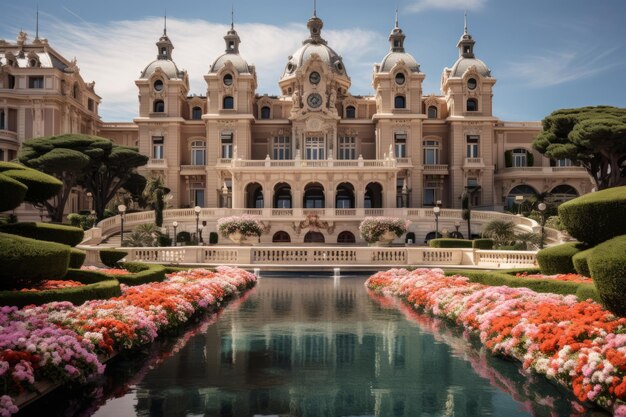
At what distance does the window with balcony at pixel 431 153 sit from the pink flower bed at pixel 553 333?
4752 cm

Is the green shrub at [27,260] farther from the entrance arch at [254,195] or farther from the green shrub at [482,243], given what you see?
the entrance arch at [254,195]

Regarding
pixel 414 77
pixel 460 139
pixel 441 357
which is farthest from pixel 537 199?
pixel 441 357

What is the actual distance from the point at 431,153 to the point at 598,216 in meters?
51.1

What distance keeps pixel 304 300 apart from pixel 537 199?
37684 mm

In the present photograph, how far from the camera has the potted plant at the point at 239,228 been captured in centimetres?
4378

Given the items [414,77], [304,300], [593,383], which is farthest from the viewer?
[414,77]

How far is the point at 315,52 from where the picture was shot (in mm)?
68625

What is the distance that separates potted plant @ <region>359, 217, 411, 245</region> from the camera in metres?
44.6

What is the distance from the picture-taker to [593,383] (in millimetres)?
8367

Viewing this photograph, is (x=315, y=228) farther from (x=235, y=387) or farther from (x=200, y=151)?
(x=235, y=387)

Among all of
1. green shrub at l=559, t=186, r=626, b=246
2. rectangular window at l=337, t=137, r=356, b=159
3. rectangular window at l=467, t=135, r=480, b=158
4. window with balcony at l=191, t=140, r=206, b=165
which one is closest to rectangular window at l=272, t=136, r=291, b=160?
rectangular window at l=337, t=137, r=356, b=159

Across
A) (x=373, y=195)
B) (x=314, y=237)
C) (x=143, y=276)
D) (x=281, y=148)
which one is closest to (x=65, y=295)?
(x=143, y=276)

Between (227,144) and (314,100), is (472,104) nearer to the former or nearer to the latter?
(314,100)

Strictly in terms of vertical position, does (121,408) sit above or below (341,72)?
below
